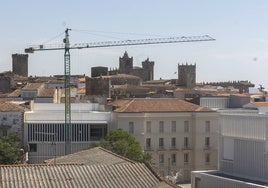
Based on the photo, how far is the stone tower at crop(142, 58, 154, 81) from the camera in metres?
164

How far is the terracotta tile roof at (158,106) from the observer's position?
6253cm

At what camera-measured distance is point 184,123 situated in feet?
209

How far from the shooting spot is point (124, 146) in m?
49.1

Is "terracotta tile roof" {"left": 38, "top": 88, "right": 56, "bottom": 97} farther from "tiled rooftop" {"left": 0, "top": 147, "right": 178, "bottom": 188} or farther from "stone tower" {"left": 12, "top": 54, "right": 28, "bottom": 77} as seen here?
"stone tower" {"left": 12, "top": 54, "right": 28, "bottom": 77}

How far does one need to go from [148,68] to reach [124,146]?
117 metres

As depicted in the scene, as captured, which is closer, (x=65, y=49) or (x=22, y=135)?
(x=22, y=135)

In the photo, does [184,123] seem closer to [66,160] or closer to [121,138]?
[121,138]

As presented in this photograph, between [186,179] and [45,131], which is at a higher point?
[45,131]

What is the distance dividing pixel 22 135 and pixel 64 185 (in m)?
38.7

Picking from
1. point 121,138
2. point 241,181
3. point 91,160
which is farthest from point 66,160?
point 121,138

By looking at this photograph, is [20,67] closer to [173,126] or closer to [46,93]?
[46,93]

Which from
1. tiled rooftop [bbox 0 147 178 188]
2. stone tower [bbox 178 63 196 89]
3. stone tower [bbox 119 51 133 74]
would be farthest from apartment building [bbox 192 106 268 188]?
stone tower [bbox 119 51 133 74]

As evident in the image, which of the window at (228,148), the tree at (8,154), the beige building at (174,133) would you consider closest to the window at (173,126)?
the beige building at (174,133)

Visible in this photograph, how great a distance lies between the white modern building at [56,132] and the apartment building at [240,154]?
24697 millimetres
